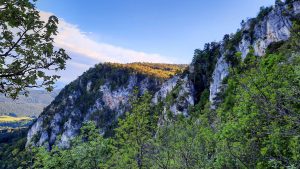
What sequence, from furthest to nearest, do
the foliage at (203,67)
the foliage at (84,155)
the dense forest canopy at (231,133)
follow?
the foliage at (203,67)
the foliage at (84,155)
the dense forest canopy at (231,133)

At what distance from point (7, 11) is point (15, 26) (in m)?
0.48

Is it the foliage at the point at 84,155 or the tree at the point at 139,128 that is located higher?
the tree at the point at 139,128

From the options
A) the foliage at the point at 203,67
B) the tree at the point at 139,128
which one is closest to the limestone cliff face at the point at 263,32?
the foliage at the point at 203,67

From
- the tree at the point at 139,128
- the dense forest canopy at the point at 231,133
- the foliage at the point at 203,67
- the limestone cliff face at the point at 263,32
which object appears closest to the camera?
the dense forest canopy at the point at 231,133

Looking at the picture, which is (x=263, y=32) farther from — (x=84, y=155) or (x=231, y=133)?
(x=231, y=133)

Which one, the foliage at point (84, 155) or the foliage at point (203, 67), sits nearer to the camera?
the foliage at point (84, 155)

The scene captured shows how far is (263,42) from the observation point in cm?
8300

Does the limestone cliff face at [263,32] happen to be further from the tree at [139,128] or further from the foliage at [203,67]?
the tree at [139,128]

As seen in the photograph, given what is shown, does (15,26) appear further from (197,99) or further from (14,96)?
(197,99)

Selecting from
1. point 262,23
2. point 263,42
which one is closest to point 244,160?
point 263,42

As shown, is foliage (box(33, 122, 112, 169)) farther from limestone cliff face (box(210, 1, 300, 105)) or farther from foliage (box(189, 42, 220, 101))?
foliage (box(189, 42, 220, 101))

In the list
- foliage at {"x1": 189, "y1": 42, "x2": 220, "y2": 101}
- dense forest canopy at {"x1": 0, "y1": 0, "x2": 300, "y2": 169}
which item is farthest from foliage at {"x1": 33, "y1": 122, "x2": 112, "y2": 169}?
foliage at {"x1": 189, "y1": 42, "x2": 220, "y2": 101}

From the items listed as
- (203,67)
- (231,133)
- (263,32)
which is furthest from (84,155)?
(203,67)

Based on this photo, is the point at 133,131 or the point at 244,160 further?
the point at 133,131
